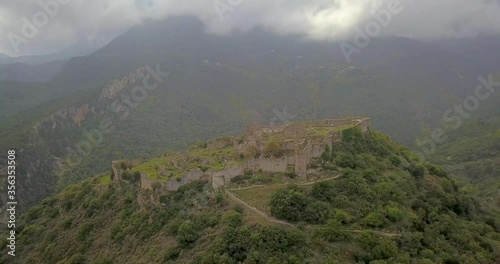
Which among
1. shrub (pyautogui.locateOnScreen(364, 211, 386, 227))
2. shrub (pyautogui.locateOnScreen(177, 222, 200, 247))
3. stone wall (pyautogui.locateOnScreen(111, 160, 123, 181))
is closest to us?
shrub (pyautogui.locateOnScreen(364, 211, 386, 227))

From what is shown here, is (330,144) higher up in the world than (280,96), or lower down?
lower down

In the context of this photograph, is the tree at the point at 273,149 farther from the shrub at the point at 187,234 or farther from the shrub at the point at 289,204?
the shrub at the point at 187,234

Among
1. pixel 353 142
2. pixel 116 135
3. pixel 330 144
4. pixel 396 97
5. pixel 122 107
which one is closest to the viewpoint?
pixel 330 144

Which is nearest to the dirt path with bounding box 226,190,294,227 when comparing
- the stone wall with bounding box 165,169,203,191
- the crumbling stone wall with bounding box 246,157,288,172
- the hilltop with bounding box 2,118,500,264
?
the hilltop with bounding box 2,118,500,264

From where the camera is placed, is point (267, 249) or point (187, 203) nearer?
point (267, 249)

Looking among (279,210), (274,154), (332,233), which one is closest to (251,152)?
(274,154)

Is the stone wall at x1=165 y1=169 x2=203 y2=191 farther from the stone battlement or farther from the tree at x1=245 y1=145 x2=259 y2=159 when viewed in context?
the tree at x1=245 y1=145 x2=259 y2=159

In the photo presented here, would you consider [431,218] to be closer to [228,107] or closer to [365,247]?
[365,247]

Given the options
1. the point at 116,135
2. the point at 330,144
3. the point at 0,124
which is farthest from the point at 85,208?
the point at 0,124

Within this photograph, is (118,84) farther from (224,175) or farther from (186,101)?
(224,175)
